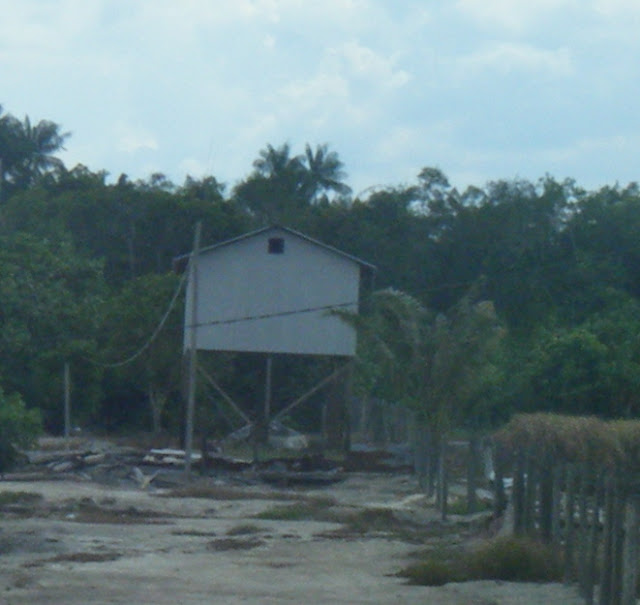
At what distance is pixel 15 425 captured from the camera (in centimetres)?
3741

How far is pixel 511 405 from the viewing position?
4612 cm

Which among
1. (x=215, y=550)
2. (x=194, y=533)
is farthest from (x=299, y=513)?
(x=215, y=550)

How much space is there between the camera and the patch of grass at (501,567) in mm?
16375

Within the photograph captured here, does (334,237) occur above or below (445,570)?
above

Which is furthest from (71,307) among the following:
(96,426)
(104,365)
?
(96,426)

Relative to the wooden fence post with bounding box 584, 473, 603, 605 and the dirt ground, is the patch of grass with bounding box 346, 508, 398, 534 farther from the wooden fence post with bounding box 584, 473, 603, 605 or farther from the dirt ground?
the wooden fence post with bounding box 584, 473, 603, 605

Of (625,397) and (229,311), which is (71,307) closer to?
(229,311)

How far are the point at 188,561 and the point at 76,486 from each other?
1704 cm

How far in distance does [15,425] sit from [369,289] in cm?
2368

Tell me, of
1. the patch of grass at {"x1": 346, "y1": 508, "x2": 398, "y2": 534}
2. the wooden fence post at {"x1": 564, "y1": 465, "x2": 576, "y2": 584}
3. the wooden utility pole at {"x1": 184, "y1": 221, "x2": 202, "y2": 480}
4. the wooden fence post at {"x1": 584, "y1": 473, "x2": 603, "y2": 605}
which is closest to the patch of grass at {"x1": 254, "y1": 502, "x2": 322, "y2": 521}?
the patch of grass at {"x1": 346, "y1": 508, "x2": 398, "y2": 534}

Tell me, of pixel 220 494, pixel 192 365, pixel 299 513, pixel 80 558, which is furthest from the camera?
pixel 192 365

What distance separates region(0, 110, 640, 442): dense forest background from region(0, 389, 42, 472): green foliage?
2.91ft

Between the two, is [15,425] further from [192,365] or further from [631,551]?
[631,551]

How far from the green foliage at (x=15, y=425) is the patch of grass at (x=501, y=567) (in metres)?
21.9
